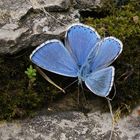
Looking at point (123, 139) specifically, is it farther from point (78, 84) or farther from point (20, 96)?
point (20, 96)

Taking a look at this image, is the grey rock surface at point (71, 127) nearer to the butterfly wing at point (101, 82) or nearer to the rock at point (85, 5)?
the butterfly wing at point (101, 82)

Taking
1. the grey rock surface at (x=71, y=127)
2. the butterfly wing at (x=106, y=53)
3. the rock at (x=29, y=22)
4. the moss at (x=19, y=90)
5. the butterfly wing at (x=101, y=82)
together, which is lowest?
the grey rock surface at (x=71, y=127)

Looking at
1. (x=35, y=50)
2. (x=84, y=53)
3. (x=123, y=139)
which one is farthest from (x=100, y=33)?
(x=123, y=139)

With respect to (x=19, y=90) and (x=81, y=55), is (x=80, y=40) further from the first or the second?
(x=19, y=90)

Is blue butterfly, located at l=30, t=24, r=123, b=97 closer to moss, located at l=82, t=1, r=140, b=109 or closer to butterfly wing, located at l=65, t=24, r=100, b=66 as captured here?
butterfly wing, located at l=65, t=24, r=100, b=66

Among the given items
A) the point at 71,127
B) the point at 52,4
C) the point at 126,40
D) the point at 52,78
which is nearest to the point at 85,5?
the point at 52,4

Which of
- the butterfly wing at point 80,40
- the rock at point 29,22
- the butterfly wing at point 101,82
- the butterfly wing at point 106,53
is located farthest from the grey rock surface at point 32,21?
the butterfly wing at point 101,82

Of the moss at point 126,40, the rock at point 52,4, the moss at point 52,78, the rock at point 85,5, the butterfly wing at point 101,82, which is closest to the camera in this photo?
the butterfly wing at point 101,82
